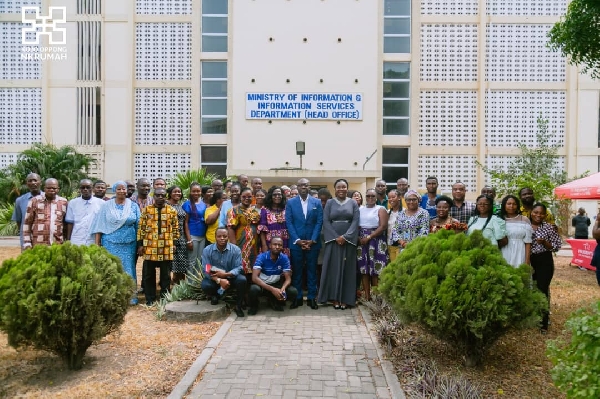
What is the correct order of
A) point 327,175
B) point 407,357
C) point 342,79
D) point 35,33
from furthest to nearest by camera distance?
point 35,33, point 342,79, point 327,175, point 407,357

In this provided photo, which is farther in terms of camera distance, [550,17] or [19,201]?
[550,17]

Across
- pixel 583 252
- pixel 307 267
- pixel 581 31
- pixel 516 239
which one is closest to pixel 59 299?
pixel 307 267

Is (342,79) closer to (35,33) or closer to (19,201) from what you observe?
(35,33)

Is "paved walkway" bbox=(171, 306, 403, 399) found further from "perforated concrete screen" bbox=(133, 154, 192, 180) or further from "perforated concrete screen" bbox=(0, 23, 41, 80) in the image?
"perforated concrete screen" bbox=(0, 23, 41, 80)

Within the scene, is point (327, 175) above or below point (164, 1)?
below

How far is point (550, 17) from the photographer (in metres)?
20.2

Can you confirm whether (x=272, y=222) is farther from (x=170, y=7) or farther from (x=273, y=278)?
(x=170, y=7)

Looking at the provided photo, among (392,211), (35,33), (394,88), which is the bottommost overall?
(392,211)

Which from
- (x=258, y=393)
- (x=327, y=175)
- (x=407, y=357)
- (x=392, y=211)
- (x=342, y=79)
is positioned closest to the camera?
(x=258, y=393)

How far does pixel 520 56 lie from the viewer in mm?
20422

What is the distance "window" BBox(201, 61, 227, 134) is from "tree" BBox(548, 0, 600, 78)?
14.4 m

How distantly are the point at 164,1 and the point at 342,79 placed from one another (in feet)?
26.6

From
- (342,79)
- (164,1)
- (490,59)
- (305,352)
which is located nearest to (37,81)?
(164,1)

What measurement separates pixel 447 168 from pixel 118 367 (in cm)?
1795
